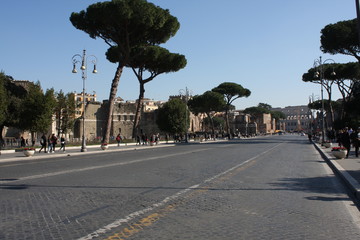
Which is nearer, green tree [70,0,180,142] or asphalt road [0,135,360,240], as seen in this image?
asphalt road [0,135,360,240]

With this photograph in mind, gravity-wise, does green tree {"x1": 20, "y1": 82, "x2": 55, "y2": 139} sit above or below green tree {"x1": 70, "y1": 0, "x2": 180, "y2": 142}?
below

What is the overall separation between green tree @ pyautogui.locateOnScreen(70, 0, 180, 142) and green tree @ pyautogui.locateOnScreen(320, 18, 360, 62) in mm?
17051

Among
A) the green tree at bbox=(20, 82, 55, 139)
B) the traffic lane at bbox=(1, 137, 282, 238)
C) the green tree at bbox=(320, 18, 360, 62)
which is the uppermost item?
the green tree at bbox=(320, 18, 360, 62)

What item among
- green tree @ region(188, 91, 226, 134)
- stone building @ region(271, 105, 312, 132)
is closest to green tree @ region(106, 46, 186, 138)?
green tree @ region(188, 91, 226, 134)

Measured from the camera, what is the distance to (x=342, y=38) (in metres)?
40.5

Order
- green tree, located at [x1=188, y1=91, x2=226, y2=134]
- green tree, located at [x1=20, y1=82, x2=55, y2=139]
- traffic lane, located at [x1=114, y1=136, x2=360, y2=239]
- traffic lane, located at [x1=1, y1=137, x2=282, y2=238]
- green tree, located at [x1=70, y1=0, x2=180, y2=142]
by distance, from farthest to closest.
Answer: green tree, located at [x1=188, y1=91, x2=226, y2=134] → green tree, located at [x1=20, y1=82, x2=55, y2=139] → green tree, located at [x1=70, y1=0, x2=180, y2=142] → traffic lane, located at [x1=1, y1=137, x2=282, y2=238] → traffic lane, located at [x1=114, y1=136, x2=360, y2=239]

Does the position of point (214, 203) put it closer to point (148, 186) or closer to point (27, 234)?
point (148, 186)

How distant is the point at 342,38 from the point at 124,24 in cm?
2310

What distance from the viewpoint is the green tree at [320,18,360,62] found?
40062 millimetres

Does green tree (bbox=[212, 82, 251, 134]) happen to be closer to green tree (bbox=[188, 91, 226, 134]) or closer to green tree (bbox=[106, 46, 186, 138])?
green tree (bbox=[188, 91, 226, 134])

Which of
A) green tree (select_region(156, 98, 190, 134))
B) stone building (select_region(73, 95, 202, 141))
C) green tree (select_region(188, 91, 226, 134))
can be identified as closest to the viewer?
green tree (select_region(156, 98, 190, 134))

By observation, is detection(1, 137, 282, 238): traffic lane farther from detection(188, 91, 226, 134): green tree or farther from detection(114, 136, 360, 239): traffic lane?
detection(188, 91, 226, 134): green tree

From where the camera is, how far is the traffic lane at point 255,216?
4.70 metres

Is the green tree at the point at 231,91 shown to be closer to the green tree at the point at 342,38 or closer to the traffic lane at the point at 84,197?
the green tree at the point at 342,38
